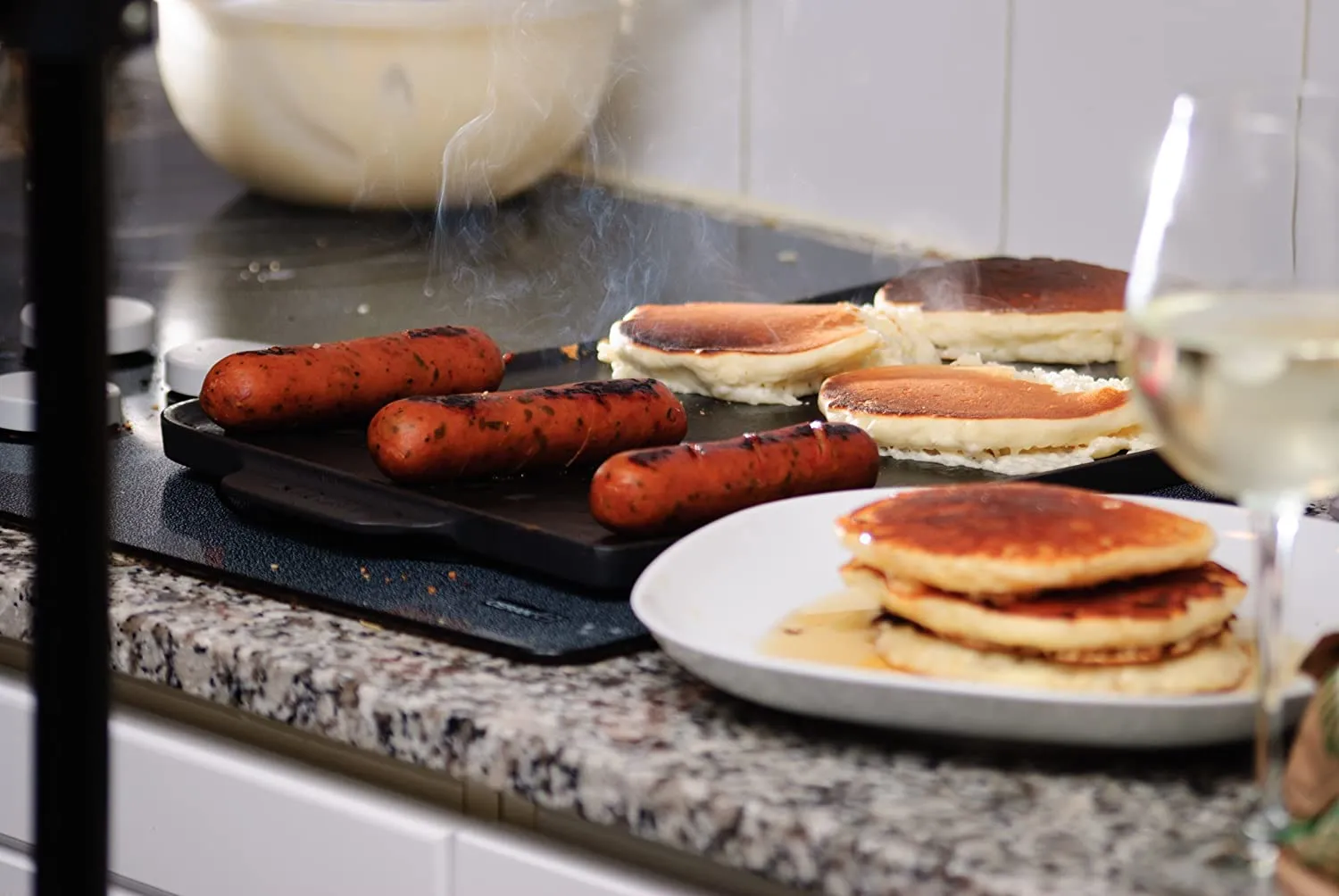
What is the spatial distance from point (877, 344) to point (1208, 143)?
1039mm

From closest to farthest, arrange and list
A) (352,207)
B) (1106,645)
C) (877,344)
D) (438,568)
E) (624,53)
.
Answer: (1106,645) → (438,568) → (877,344) → (624,53) → (352,207)

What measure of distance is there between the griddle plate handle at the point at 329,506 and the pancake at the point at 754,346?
477mm

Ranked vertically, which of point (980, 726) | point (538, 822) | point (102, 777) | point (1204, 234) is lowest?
point (538, 822)

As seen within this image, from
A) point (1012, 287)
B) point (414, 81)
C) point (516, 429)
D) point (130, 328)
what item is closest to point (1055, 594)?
point (516, 429)

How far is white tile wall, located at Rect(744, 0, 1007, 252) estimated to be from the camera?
243 cm

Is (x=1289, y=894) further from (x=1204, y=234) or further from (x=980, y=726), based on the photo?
(x=1204, y=234)

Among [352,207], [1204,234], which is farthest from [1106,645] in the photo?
[352,207]

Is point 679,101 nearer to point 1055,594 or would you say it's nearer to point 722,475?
point 722,475

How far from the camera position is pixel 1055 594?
987 mm

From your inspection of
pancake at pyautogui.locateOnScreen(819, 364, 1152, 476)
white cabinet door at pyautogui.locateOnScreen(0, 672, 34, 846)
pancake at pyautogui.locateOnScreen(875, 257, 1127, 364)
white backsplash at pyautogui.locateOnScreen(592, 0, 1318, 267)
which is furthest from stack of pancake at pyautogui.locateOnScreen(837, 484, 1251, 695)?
white backsplash at pyautogui.locateOnScreen(592, 0, 1318, 267)

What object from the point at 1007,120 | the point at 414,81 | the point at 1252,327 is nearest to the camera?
the point at 1252,327

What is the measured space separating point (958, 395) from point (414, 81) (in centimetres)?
88

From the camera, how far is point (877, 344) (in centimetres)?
187

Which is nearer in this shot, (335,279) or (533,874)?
(533,874)
